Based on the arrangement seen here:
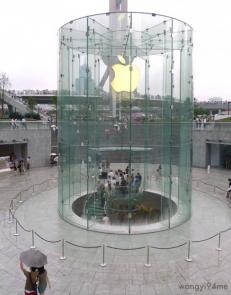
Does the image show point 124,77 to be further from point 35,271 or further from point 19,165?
point 19,165

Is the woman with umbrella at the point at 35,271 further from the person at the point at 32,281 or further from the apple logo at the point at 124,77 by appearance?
the apple logo at the point at 124,77

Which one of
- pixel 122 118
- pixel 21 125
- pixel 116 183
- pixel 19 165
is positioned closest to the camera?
pixel 116 183

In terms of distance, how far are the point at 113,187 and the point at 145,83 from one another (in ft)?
17.1

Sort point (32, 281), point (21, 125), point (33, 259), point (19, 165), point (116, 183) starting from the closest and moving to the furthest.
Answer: point (33, 259)
point (32, 281)
point (116, 183)
point (19, 165)
point (21, 125)

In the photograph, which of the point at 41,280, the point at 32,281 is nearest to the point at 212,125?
the point at 41,280

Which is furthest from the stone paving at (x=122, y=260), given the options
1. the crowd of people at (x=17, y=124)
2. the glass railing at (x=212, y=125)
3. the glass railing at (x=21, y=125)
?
the crowd of people at (x=17, y=124)

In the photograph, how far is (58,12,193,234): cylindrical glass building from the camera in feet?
43.6

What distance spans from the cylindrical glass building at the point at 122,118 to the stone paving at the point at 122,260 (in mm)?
882

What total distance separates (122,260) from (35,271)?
133 inches

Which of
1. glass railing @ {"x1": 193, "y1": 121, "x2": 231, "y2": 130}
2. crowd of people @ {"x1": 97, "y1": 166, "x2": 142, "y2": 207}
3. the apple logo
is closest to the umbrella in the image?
crowd of people @ {"x1": 97, "y1": 166, "x2": 142, "y2": 207}

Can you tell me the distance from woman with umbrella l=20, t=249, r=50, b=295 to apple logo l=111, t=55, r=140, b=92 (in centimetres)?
795

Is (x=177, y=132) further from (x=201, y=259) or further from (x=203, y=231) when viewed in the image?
(x=201, y=259)

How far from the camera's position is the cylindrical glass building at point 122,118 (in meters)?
13.3

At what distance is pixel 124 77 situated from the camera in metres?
13.5
